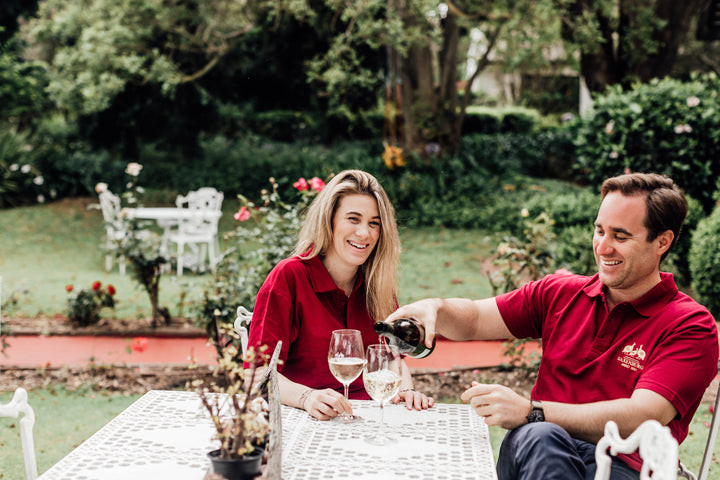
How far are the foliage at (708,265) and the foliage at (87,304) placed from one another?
5.70 metres

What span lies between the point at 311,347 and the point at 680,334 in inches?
52.1

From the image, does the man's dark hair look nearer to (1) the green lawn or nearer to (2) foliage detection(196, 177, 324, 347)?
(2) foliage detection(196, 177, 324, 347)

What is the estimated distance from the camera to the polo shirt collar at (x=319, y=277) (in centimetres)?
278

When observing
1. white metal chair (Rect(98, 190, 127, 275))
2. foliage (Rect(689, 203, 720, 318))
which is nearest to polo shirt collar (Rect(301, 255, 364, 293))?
white metal chair (Rect(98, 190, 127, 275))

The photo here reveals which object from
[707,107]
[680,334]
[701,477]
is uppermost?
[707,107]

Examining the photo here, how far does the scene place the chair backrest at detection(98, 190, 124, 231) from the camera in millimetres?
7738

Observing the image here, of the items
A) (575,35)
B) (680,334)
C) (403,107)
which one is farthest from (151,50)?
(680,334)

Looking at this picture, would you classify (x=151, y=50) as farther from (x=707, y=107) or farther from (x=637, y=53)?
(x=707, y=107)

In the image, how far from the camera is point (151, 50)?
14.1 m

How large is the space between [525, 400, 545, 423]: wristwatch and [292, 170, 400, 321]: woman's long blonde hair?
0.83m

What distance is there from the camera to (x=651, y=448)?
60.2 inches

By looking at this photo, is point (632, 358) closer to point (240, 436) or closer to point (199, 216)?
point (240, 436)

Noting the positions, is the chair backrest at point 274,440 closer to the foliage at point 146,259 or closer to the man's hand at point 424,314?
the man's hand at point 424,314

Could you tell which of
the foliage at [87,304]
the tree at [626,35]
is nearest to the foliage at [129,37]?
the tree at [626,35]
